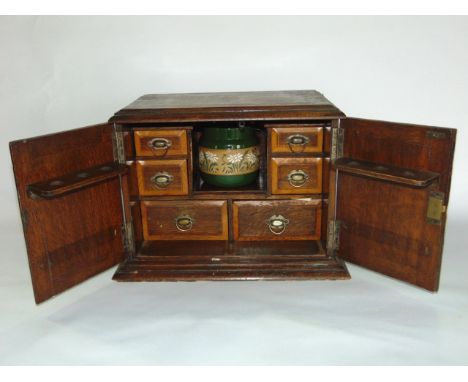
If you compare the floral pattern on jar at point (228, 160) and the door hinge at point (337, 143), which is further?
the floral pattern on jar at point (228, 160)

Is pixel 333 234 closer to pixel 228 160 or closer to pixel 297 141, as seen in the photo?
pixel 297 141

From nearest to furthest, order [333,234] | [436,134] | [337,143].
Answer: [436,134] < [337,143] < [333,234]

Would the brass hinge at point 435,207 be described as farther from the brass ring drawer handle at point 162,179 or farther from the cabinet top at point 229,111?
the brass ring drawer handle at point 162,179

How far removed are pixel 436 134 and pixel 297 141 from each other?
1.89 ft

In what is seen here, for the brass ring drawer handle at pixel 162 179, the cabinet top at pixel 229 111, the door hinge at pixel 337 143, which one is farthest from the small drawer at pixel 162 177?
the door hinge at pixel 337 143

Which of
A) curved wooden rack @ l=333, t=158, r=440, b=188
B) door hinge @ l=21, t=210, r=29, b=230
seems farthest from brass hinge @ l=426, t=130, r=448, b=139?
door hinge @ l=21, t=210, r=29, b=230

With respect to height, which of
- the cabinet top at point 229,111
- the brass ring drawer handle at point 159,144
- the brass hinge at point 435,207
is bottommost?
the brass hinge at point 435,207

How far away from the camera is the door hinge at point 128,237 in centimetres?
246

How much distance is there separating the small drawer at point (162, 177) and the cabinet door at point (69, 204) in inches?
4.0

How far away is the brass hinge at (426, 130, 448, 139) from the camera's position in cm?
202

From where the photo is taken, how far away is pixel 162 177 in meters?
2.43

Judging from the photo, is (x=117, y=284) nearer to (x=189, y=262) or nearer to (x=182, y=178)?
(x=189, y=262)

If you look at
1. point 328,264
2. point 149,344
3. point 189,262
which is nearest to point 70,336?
point 149,344

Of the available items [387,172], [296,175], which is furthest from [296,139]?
[387,172]
